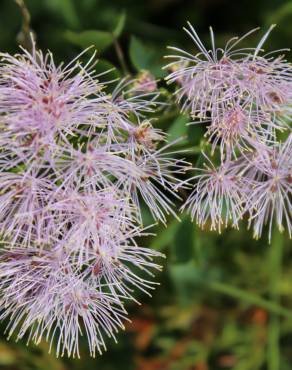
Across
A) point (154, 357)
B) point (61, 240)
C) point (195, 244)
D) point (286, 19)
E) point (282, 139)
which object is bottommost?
point (154, 357)

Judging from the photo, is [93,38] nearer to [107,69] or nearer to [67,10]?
[107,69]

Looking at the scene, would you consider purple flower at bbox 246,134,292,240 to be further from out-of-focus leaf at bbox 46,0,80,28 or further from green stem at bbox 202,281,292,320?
out-of-focus leaf at bbox 46,0,80,28

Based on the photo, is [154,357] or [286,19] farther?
[154,357]

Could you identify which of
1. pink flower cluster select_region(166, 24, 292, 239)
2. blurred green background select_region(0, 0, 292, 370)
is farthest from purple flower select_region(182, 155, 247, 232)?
blurred green background select_region(0, 0, 292, 370)

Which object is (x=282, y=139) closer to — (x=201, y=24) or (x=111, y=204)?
(x=111, y=204)

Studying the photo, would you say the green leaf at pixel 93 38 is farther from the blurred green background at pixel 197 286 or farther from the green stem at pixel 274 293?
the green stem at pixel 274 293

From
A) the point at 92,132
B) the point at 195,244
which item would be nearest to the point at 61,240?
the point at 92,132
